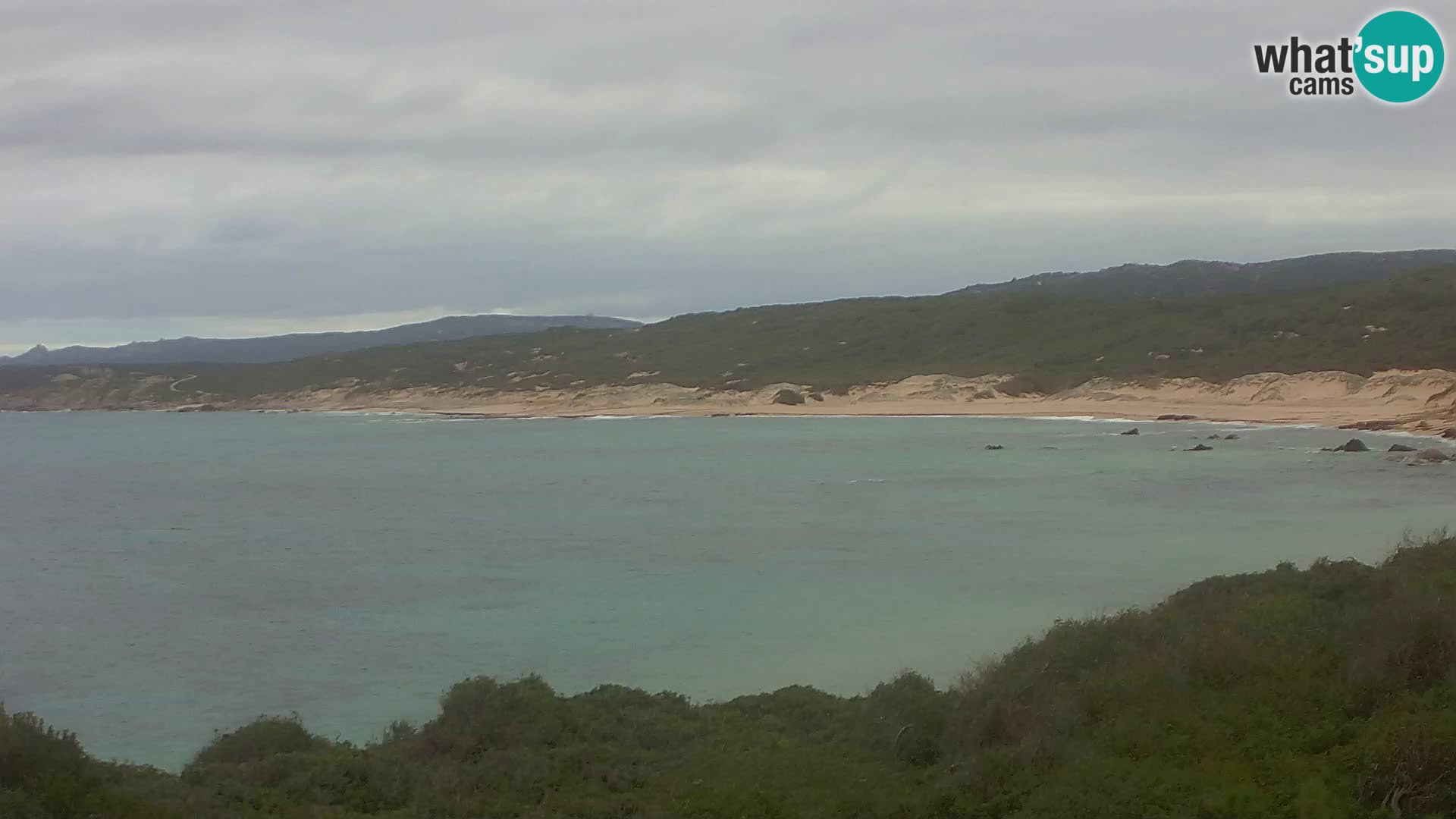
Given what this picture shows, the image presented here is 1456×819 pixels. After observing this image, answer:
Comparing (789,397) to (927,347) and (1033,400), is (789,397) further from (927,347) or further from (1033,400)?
(1033,400)

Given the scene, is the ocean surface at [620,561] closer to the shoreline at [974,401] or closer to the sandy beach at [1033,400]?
the sandy beach at [1033,400]

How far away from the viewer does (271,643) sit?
19.6m

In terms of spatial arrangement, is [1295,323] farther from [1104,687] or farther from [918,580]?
[1104,687]

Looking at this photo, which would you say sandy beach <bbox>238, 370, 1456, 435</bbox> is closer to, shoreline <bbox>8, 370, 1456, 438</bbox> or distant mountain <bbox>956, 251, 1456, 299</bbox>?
shoreline <bbox>8, 370, 1456, 438</bbox>

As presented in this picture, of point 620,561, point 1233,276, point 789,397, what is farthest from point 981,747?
point 1233,276

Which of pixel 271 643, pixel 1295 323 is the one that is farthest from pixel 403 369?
pixel 271 643

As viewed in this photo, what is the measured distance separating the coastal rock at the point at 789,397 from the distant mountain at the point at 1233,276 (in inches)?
2601

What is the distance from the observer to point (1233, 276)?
153 meters

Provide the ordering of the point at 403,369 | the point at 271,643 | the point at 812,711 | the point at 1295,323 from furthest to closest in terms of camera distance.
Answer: the point at 403,369
the point at 1295,323
the point at 271,643
the point at 812,711

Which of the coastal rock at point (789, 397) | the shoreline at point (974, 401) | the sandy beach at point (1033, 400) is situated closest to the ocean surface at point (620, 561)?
the sandy beach at point (1033, 400)

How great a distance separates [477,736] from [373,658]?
27.3 feet

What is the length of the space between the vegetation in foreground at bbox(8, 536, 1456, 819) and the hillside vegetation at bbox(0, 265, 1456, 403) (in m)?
52.2

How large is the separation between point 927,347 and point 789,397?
1446 cm

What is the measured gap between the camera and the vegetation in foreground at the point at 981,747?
7.80 meters
